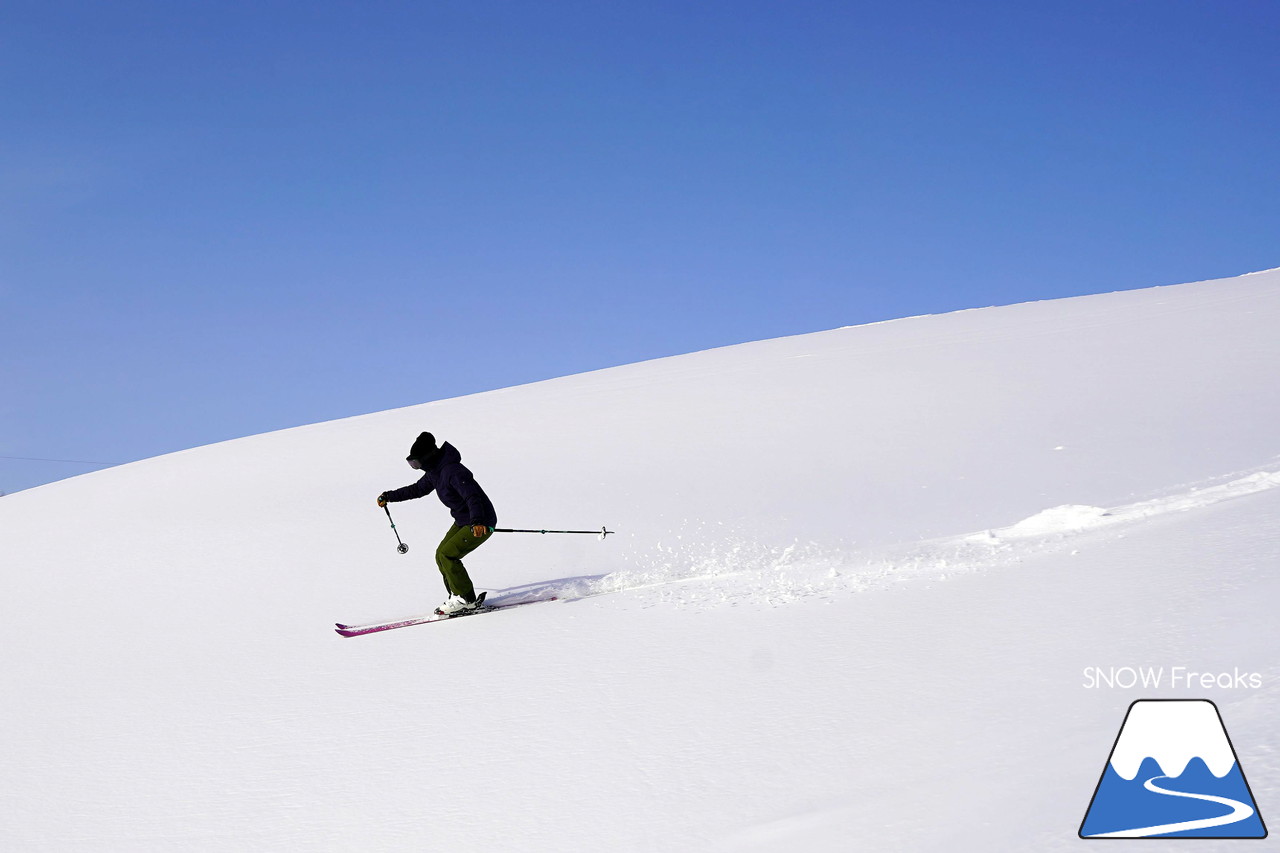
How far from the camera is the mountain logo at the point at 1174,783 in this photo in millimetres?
2625

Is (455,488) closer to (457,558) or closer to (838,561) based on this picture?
(457,558)

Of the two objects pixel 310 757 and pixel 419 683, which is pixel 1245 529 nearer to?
pixel 419 683

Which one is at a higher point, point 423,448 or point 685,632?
point 423,448

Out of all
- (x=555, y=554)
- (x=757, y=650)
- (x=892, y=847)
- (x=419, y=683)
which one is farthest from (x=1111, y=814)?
(x=555, y=554)

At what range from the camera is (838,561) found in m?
7.22

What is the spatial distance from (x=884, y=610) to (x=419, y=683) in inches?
104

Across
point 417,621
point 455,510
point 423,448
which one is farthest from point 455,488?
point 417,621

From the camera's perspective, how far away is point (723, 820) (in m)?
3.25

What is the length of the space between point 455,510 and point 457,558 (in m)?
0.39

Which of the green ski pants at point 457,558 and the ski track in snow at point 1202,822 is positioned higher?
the green ski pants at point 457,558

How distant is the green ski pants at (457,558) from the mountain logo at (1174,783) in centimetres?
472

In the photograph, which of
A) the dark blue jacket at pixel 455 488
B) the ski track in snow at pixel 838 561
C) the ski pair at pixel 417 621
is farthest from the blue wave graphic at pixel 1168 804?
the dark blue jacket at pixel 455 488

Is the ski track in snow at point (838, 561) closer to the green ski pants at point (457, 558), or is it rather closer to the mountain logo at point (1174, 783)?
the green ski pants at point (457, 558)

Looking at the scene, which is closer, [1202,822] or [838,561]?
[1202,822]
